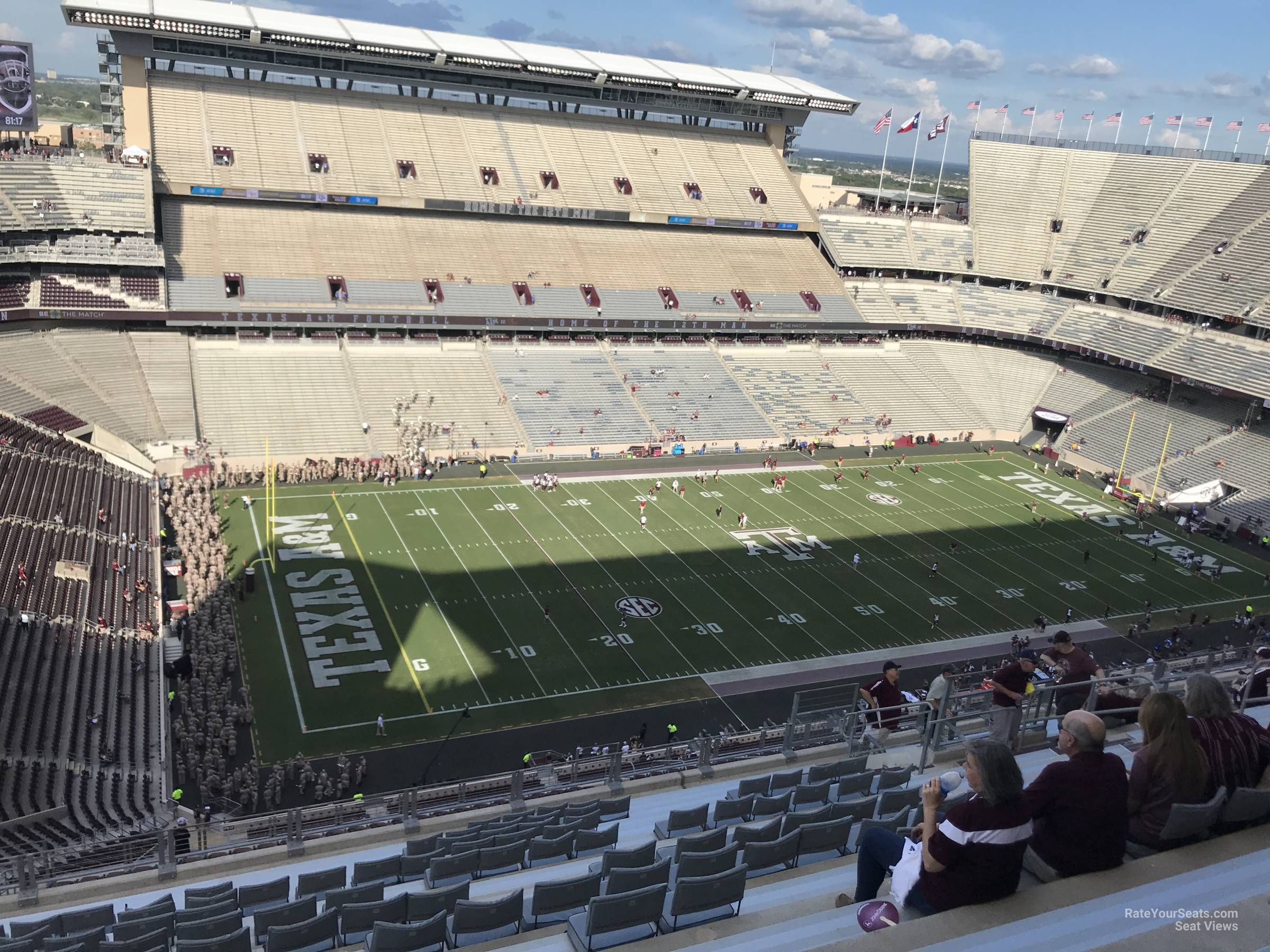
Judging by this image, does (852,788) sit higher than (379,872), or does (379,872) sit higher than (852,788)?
(852,788)

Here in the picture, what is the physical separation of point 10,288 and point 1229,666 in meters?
45.9

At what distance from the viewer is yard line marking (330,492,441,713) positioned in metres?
26.1

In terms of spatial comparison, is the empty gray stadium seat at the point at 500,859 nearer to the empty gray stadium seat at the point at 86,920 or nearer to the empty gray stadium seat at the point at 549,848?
the empty gray stadium seat at the point at 549,848

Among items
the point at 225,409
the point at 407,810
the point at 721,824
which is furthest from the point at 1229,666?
the point at 225,409

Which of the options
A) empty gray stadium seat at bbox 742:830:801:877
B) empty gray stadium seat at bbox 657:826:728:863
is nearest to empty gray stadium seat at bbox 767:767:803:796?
empty gray stadium seat at bbox 742:830:801:877

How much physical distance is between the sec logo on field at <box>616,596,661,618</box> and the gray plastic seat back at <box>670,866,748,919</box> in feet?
78.5

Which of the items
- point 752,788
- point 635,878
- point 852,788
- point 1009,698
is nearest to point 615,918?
point 635,878

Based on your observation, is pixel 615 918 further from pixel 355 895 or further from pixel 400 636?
pixel 400 636

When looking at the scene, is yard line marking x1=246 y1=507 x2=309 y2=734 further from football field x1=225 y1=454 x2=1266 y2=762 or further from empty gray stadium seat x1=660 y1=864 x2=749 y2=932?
empty gray stadium seat x1=660 y1=864 x2=749 y2=932

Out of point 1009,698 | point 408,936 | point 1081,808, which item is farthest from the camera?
point 1009,698

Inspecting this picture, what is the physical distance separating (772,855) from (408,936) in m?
2.98

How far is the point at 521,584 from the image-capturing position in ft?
106

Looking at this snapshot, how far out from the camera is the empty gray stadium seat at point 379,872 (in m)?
9.23

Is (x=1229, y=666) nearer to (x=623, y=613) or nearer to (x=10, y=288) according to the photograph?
(x=623, y=613)
